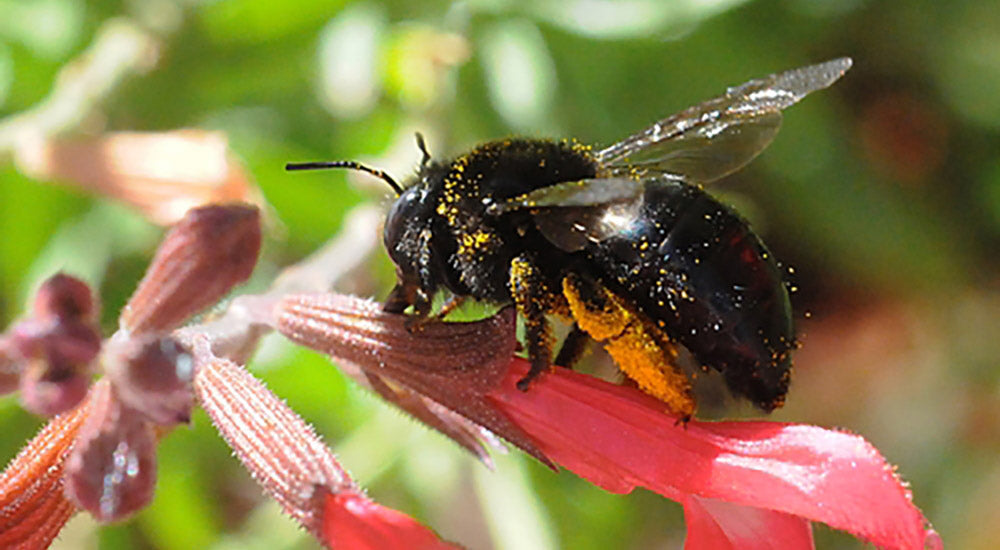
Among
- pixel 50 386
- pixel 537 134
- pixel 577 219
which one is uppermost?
pixel 577 219

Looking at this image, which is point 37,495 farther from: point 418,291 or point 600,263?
point 600,263

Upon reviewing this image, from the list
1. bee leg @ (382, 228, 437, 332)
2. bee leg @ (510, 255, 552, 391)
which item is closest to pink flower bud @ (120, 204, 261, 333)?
bee leg @ (382, 228, 437, 332)

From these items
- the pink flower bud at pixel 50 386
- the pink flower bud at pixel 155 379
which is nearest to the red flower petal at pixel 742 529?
the pink flower bud at pixel 155 379

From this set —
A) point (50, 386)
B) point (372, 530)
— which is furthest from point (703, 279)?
point (50, 386)

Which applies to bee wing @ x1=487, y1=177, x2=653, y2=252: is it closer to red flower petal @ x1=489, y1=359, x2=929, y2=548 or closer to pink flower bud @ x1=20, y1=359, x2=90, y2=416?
red flower petal @ x1=489, y1=359, x2=929, y2=548

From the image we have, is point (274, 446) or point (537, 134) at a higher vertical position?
point (274, 446)

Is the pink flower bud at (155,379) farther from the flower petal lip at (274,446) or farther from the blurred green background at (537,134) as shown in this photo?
the blurred green background at (537,134)
